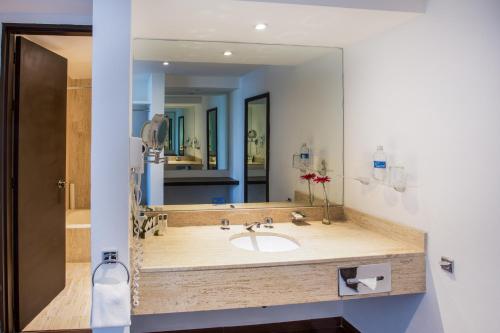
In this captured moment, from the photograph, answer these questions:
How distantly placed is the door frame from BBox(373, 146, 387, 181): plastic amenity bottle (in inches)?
76.5

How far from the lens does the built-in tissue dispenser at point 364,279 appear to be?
1971mm

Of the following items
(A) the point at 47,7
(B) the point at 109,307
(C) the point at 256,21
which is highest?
(A) the point at 47,7

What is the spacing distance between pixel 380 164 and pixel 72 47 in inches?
105

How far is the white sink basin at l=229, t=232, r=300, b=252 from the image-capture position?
2434 millimetres

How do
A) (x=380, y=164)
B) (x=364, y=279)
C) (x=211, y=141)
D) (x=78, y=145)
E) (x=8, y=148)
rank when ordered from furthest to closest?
(x=78, y=145), (x=211, y=141), (x=8, y=148), (x=380, y=164), (x=364, y=279)

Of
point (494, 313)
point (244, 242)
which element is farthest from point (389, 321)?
point (244, 242)

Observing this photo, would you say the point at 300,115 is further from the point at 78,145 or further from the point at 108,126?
the point at 78,145

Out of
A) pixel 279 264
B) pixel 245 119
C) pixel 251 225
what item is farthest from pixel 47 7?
pixel 279 264

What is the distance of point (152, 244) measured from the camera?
7.16 ft

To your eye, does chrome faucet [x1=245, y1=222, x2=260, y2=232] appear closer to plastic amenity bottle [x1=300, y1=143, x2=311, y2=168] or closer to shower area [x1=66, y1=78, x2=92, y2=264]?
plastic amenity bottle [x1=300, y1=143, x2=311, y2=168]

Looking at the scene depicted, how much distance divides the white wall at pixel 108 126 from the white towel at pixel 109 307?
13 cm

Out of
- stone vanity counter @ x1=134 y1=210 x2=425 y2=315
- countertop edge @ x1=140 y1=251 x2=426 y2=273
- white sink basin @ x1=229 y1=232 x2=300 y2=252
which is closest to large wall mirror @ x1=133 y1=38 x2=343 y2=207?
white sink basin @ x1=229 y1=232 x2=300 y2=252

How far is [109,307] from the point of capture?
1679 mm

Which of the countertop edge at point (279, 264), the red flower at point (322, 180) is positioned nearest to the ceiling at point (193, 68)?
the red flower at point (322, 180)
